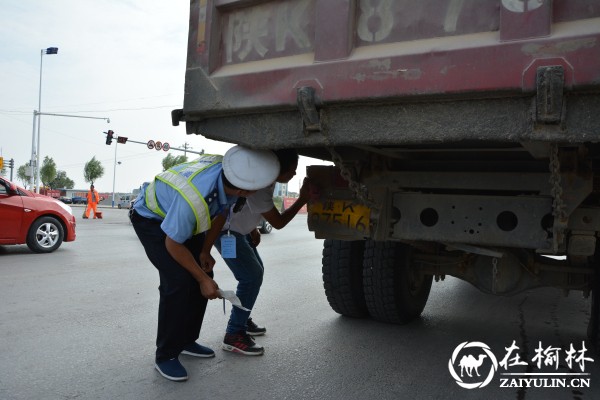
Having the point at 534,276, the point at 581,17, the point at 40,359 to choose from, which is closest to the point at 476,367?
the point at 534,276

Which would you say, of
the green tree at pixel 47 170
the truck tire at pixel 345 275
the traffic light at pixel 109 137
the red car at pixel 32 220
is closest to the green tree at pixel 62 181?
the green tree at pixel 47 170

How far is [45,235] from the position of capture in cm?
898

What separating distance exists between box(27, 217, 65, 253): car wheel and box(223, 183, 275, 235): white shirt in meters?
6.66

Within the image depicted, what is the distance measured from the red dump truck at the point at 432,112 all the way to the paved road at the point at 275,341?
77 centimetres

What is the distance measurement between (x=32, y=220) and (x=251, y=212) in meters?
6.80

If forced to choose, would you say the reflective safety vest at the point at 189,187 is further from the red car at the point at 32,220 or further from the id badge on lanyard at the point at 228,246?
the red car at the point at 32,220

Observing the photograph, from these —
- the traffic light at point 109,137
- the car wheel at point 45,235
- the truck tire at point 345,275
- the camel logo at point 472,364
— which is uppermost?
the traffic light at point 109,137

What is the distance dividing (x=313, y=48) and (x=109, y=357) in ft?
7.91

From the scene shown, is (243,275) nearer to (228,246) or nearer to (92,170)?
(228,246)

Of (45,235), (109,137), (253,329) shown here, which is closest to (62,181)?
(109,137)

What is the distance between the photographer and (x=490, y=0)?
2.02 meters

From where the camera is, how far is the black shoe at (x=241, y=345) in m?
3.51

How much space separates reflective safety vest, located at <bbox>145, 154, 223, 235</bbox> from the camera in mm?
2744

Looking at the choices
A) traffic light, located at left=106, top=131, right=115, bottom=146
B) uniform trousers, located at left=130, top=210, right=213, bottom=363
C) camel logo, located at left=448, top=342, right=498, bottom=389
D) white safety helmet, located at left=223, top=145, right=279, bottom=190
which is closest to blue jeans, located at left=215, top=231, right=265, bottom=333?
uniform trousers, located at left=130, top=210, right=213, bottom=363
